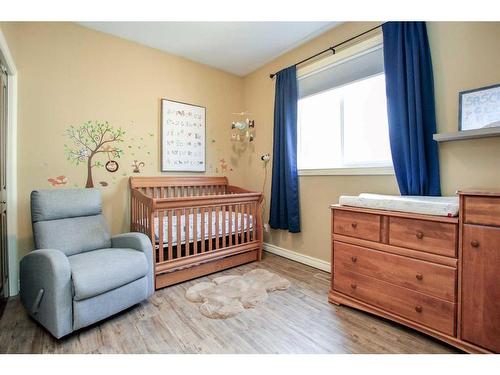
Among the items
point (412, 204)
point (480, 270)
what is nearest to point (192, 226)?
point (412, 204)

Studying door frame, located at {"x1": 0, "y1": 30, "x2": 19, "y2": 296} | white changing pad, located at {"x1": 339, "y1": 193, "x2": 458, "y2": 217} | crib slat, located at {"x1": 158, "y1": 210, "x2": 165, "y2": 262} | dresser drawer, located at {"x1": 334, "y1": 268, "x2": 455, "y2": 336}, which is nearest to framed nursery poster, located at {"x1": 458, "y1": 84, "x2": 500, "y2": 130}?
white changing pad, located at {"x1": 339, "y1": 193, "x2": 458, "y2": 217}

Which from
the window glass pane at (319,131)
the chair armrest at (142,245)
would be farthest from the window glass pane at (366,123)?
the chair armrest at (142,245)

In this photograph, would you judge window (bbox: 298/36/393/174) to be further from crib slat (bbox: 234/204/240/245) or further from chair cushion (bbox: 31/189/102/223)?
chair cushion (bbox: 31/189/102/223)

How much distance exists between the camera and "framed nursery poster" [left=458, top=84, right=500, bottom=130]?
5.14ft

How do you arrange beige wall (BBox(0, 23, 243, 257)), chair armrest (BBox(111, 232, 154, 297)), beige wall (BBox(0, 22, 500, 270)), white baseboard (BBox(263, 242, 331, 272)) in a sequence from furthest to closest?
white baseboard (BBox(263, 242, 331, 272)) → beige wall (BBox(0, 23, 243, 257)) → chair armrest (BBox(111, 232, 154, 297)) → beige wall (BBox(0, 22, 500, 270))

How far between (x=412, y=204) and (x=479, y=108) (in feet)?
2.70

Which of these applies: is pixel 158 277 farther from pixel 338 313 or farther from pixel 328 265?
pixel 328 265

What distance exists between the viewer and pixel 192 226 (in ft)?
7.95

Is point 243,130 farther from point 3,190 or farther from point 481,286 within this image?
point 481,286

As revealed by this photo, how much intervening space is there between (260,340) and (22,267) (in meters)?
1.78

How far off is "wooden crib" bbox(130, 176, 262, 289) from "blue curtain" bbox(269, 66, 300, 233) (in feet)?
1.01

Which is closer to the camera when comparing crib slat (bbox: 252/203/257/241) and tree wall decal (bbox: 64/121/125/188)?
tree wall decal (bbox: 64/121/125/188)

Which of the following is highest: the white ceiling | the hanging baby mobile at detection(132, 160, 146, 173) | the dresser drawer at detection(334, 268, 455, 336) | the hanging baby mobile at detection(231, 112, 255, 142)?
the white ceiling
